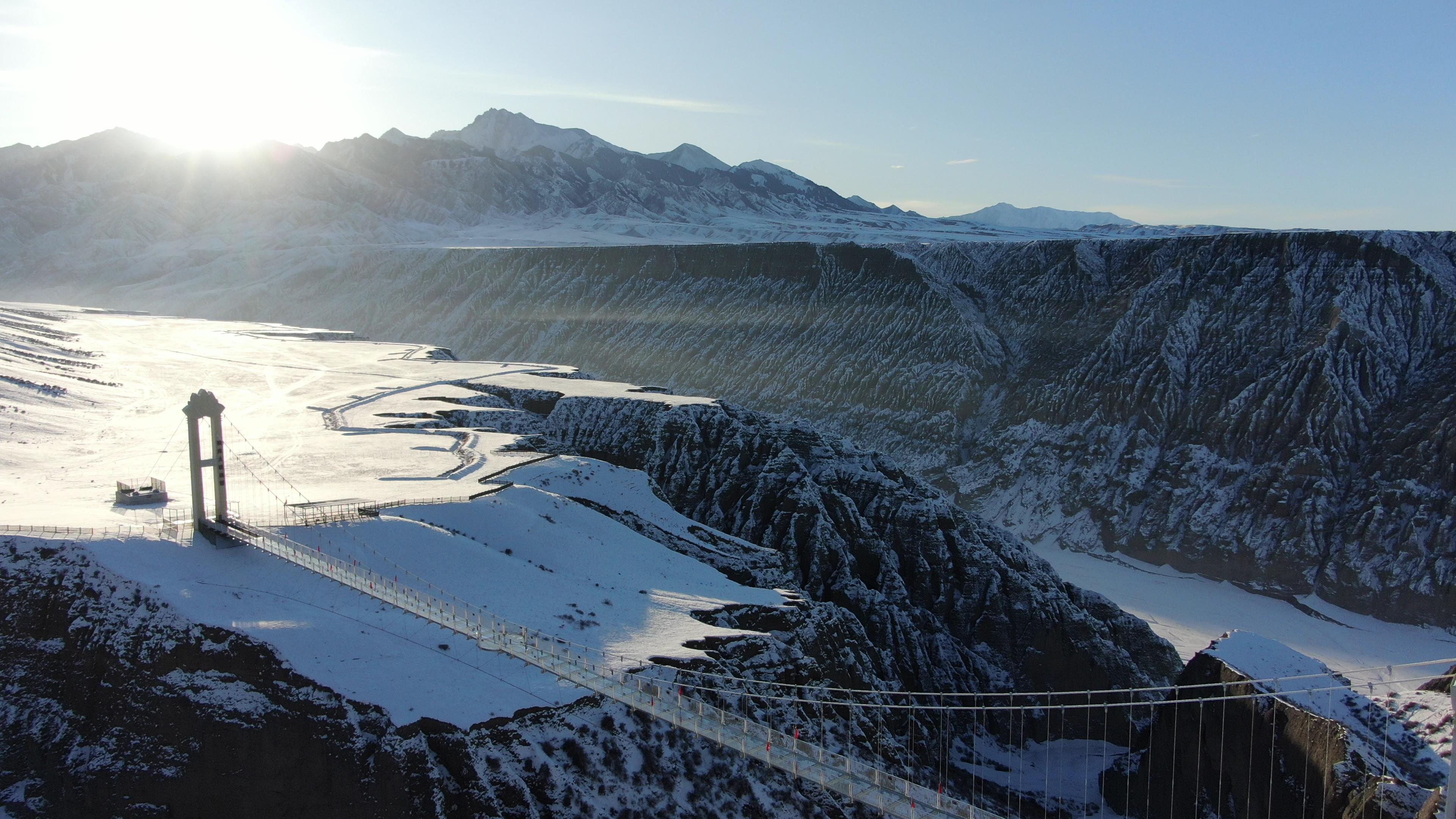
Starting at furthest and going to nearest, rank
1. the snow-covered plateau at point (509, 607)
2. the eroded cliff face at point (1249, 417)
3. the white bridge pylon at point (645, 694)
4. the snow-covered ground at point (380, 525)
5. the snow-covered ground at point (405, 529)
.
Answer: the eroded cliff face at point (1249, 417)
the snow-covered ground at point (405, 529)
the snow-covered ground at point (380, 525)
the snow-covered plateau at point (509, 607)
the white bridge pylon at point (645, 694)

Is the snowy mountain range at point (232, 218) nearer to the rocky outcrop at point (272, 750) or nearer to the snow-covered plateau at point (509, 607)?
the snow-covered plateau at point (509, 607)

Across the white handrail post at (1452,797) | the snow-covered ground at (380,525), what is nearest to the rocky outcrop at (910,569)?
the snow-covered ground at (380,525)

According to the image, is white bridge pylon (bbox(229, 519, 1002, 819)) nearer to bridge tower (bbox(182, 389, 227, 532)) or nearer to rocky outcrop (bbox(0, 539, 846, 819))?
rocky outcrop (bbox(0, 539, 846, 819))

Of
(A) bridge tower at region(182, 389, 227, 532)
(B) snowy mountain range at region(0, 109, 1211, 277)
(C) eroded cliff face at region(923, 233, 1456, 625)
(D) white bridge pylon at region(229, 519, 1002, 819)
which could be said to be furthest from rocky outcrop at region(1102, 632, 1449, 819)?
(B) snowy mountain range at region(0, 109, 1211, 277)

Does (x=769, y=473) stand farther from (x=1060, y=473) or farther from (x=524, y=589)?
(x=1060, y=473)

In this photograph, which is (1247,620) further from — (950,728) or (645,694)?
(645,694)

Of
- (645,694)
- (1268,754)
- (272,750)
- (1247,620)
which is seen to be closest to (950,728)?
(1268,754)
